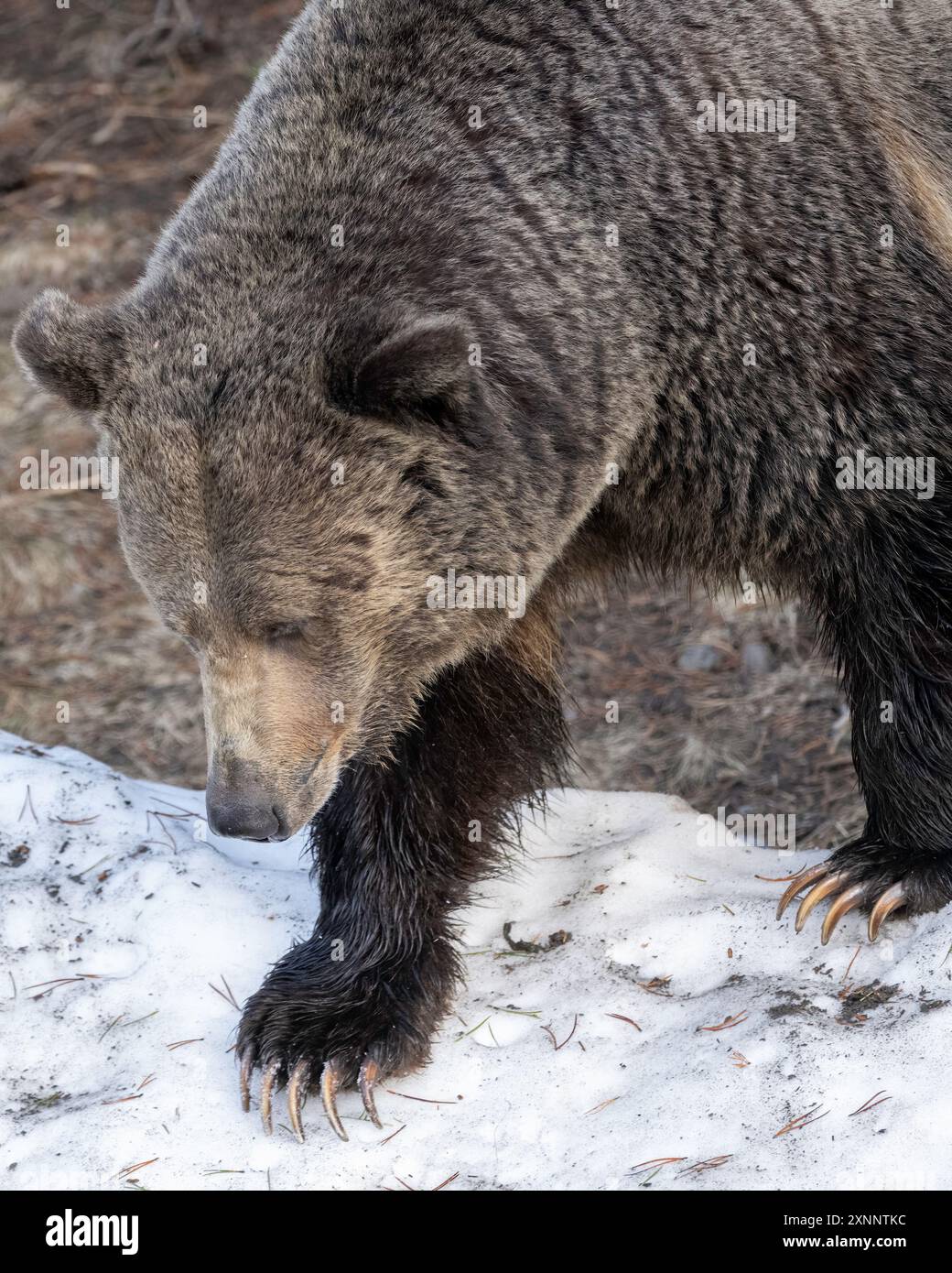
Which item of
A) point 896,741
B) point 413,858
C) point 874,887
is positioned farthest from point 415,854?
point 896,741

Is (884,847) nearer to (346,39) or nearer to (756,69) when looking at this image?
(756,69)

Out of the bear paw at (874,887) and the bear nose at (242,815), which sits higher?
the bear nose at (242,815)

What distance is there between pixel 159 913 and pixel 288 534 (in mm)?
1842

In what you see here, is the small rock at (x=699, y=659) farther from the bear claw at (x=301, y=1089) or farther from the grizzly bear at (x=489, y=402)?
the bear claw at (x=301, y=1089)

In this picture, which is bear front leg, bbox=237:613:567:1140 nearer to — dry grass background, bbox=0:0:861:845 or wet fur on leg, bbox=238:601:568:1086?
wet fur on leg, bbox=238:601:568:1086

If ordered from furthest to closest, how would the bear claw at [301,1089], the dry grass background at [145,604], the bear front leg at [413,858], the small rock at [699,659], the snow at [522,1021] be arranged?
the small rock at [699,659] < the dry grass background at [145,604] < the bear front leg at [413,858] < the bear claw at [301,1089] < the snow at [522,1021]

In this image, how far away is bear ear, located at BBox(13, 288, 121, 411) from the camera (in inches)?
155

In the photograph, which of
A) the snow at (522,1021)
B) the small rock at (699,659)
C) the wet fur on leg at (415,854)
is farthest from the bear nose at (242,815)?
the small rock at (699,659)

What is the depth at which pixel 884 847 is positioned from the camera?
4.70 metres

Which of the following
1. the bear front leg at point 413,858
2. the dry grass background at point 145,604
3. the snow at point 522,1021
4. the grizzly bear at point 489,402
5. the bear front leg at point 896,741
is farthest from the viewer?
the dry grass background at point 145,604

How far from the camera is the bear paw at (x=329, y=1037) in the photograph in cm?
431

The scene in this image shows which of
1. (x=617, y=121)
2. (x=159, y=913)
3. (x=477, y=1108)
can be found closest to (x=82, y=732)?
(x=159, y=913)

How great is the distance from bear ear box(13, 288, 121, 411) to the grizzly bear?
1 centimetres

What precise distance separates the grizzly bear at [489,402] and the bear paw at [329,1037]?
0.04ft
